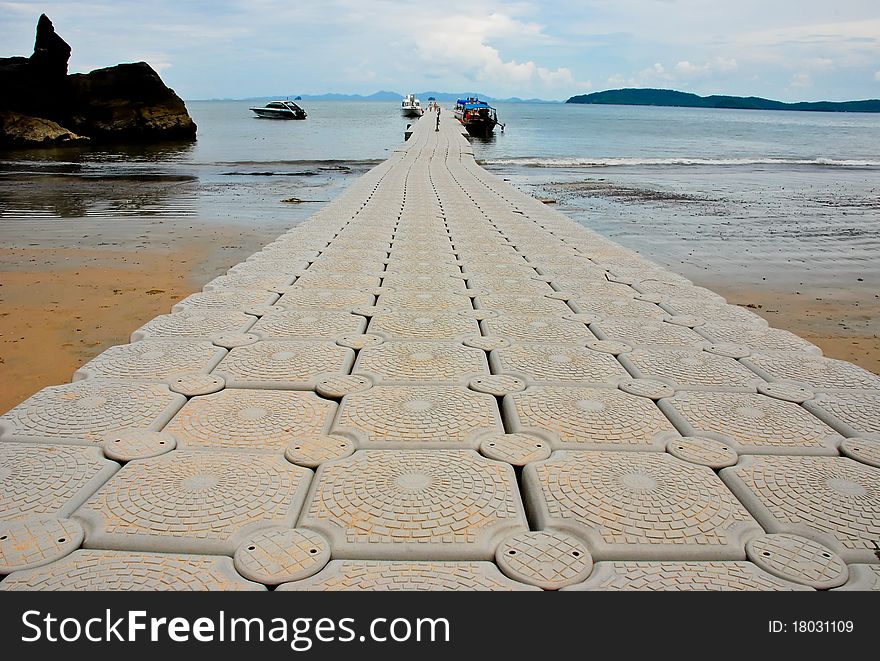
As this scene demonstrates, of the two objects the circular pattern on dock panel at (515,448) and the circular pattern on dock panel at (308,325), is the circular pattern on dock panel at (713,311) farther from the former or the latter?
the circular pattern on dock panel at (515,448)

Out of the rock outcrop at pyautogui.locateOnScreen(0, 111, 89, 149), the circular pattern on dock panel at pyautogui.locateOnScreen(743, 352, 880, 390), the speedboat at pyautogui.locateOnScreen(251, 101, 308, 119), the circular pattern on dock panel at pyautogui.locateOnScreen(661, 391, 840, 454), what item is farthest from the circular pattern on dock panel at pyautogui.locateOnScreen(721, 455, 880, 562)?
the speedboat at pyautogui.locateOnScreen(251, 101, 308, 119)

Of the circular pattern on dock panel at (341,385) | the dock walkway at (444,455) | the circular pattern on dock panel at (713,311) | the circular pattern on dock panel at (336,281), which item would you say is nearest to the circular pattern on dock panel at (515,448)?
the dock walkway at (444,455)

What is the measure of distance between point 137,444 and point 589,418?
1899mm

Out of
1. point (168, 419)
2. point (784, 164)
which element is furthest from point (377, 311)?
point (784, 164)

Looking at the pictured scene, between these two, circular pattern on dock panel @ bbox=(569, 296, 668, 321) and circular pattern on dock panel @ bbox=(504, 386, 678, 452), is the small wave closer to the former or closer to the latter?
circular pattern on dock panel @ bbox=(569, 296, 668, 321)

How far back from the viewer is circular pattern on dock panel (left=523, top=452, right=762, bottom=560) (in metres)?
2.05

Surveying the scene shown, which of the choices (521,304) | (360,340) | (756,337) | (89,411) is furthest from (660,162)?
(89,411)

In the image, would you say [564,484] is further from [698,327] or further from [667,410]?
[698,327]

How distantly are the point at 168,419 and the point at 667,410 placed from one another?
2258 millimetres

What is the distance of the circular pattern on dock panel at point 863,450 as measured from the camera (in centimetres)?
259

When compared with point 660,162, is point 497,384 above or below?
below

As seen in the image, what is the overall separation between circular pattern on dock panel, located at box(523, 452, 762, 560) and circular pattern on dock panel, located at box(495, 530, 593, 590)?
0.06 meters

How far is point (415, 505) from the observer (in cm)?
223

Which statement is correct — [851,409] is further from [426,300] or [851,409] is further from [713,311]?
[426,300]
